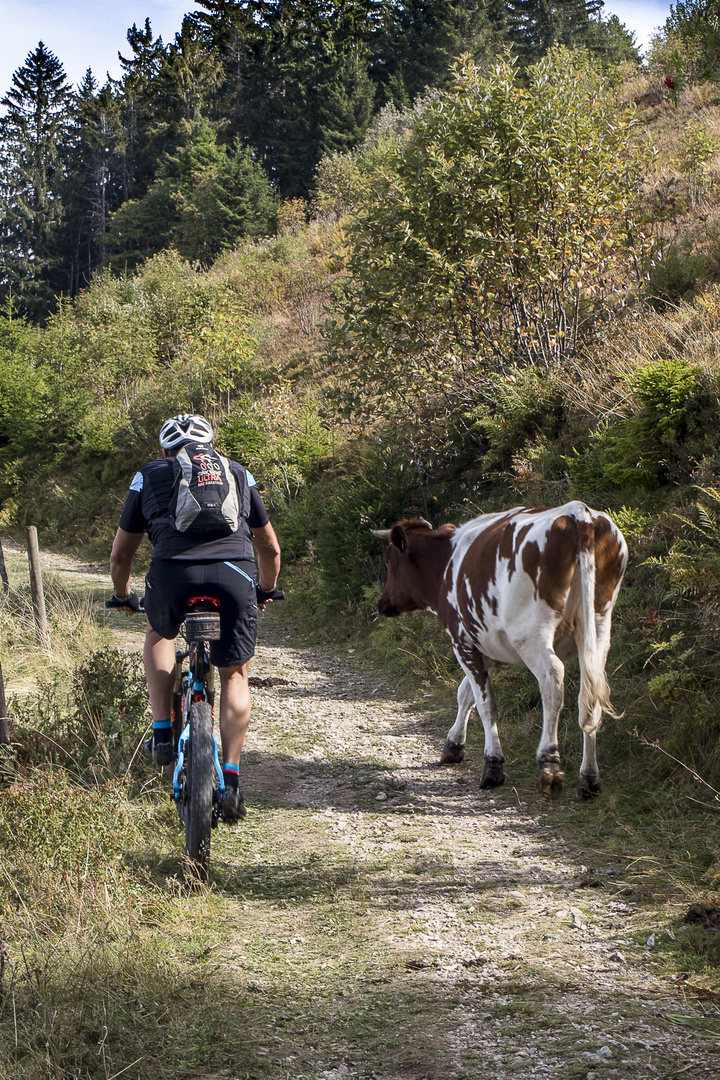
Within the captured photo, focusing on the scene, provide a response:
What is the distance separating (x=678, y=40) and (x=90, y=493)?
2476 centimetres

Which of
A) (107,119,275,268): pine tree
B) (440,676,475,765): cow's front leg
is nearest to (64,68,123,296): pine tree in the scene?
(107,119,275,268): pine tree

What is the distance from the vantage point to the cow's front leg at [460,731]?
20.7 feet

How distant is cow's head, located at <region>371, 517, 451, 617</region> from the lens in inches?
270

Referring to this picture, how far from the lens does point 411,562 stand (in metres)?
6.92

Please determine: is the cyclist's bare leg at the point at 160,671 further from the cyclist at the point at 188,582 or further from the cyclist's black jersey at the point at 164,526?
the cyclist's black jersey at the point at 164,526

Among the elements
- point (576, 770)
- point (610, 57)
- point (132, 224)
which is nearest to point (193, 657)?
point (576, 770)

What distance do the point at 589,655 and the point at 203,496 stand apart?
8.74 ft

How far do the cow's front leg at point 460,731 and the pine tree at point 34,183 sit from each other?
194 ft

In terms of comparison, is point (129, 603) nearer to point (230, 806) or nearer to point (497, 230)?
point (230, 806)

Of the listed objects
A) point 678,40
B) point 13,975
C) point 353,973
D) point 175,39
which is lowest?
point 353,973

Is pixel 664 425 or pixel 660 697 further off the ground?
pixel 664 425

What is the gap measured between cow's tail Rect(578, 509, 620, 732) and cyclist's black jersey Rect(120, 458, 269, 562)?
2148 mm

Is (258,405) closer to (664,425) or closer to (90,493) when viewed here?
(90,493)

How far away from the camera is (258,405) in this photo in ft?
64.0
